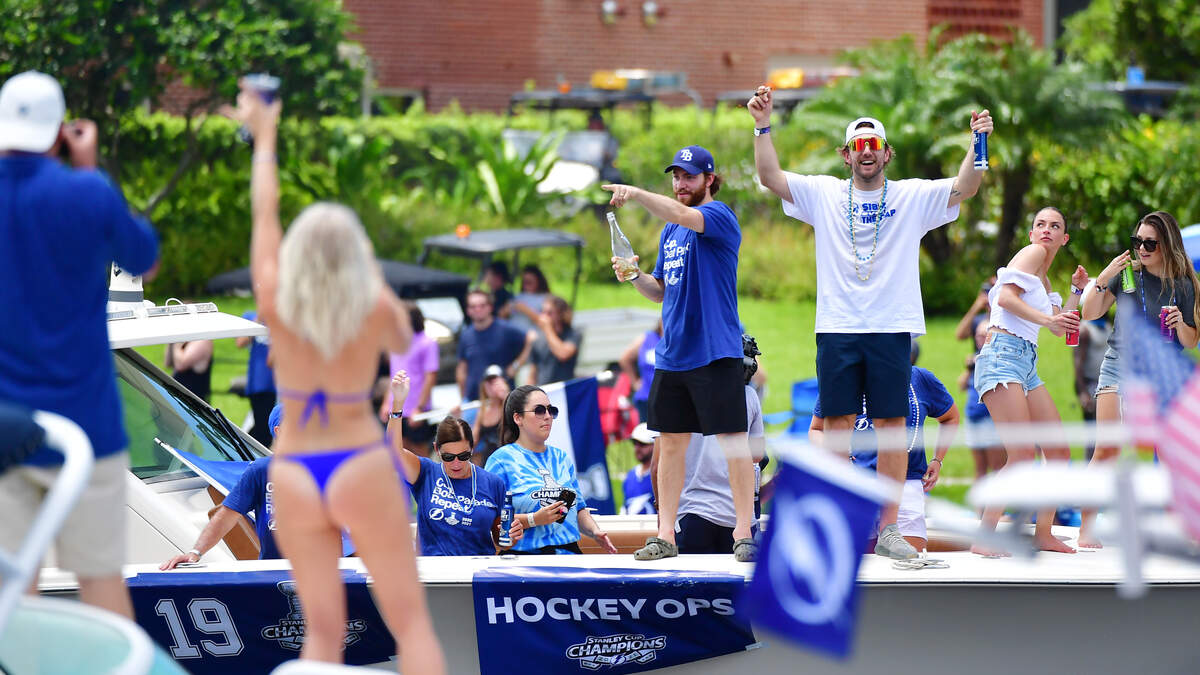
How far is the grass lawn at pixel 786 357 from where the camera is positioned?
43.4 ft

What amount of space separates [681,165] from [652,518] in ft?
8.21

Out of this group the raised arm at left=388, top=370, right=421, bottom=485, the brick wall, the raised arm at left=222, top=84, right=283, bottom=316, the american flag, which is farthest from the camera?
the brick wall

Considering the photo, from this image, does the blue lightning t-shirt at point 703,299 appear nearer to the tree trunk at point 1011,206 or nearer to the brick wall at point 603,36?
the tree trunk at point 1011,206

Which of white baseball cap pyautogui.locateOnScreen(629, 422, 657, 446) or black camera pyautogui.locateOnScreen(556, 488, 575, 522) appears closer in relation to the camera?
black camera pyautogui.locateOnScreen(556, 488, 575, 522)

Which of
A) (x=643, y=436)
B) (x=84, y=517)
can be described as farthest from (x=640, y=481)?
(x=84, y=517)

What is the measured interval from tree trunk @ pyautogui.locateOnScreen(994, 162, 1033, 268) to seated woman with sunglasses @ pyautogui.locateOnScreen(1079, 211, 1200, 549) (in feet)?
44.9

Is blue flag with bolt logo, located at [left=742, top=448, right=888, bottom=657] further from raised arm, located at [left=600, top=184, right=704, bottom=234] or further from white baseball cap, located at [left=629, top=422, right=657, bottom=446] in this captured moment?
white baseball cap, located at [left=629, top=422, right=657, bottom=446]

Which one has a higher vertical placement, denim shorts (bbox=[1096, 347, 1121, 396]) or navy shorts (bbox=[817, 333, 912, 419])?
navy shorts (bbox=[817, 333, 912, 419])

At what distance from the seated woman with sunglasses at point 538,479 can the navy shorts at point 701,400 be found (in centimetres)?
69

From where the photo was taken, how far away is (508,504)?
21.5 feet

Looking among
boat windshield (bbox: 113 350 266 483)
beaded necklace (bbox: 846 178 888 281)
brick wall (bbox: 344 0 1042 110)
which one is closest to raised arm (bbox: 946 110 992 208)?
beaded necklace (bbox: 846 178 888 281)

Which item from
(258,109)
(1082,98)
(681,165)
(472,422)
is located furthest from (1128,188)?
(258,109)

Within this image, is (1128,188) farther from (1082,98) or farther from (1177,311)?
(1177,311)

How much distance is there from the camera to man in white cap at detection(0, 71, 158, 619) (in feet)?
12.9
